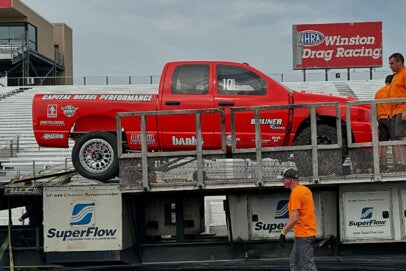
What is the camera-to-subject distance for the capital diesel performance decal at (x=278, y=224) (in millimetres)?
6566

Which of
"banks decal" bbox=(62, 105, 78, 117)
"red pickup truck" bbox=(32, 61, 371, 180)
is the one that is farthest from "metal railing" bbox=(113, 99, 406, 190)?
"banks decal" bbox=(62, 105, 78, 117)

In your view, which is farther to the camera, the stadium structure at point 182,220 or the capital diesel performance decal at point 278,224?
the capital diesel performance decal at point 278,224

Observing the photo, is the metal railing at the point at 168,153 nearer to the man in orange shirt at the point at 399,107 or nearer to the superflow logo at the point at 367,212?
the superflow logo at the point at 367,212

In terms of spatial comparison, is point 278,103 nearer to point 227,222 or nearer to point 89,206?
point 227,222

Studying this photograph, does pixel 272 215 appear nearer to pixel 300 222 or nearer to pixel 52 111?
pixel 300 222

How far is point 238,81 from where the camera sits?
7.23 m

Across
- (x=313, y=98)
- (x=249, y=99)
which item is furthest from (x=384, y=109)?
(x=249, y=99)

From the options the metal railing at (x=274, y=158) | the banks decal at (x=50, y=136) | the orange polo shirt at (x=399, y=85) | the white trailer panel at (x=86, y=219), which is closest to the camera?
the metal railing at (x=274, y=158)

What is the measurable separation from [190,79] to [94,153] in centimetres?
157

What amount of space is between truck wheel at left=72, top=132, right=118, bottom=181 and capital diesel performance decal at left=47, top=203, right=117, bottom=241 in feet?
1.94

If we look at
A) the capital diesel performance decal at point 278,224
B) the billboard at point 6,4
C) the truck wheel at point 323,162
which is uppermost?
the billboard at point 6,4

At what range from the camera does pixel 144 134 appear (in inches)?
250

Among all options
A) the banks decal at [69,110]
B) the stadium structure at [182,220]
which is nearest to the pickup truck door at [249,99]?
the stadium structure at [182,220]

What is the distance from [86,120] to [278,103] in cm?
252
